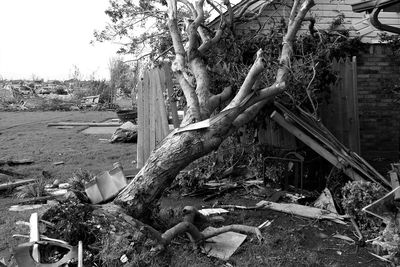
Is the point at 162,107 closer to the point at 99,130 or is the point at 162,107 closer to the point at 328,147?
the point at 328,147

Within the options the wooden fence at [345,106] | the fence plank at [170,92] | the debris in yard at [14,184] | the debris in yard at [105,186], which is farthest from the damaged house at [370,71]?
the debris in yard at [14,184]

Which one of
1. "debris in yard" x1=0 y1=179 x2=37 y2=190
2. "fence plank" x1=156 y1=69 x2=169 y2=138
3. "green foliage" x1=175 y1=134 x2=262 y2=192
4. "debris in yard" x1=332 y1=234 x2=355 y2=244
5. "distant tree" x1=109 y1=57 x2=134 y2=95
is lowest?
"debris in yard" x1=332 y1=234 x2=355 y2=244

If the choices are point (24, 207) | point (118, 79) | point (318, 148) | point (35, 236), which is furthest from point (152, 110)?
point (118, 79)

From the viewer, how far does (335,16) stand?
333 inches

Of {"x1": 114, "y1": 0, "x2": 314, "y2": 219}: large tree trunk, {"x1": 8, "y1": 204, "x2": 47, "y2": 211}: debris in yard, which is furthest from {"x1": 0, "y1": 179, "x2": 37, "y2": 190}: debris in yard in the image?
{"x1": 114, "y1": 0, "x2": 314, "y2": 219}: large tree trunk

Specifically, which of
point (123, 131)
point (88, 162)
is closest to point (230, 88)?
point (88, 162)

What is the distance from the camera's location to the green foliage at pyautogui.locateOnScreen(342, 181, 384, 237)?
13.4 feet

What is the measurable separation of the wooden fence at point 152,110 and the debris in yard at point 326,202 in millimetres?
3058

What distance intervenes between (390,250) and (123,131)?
9.38 m

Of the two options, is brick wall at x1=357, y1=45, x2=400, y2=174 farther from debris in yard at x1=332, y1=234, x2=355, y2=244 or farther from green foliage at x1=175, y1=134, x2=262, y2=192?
debris in yard at x1=332, y1=234, x2=355, y2=244

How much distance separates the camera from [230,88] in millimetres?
6047

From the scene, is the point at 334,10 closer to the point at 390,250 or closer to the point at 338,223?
the point at 338,223

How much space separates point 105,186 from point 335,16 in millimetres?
6653

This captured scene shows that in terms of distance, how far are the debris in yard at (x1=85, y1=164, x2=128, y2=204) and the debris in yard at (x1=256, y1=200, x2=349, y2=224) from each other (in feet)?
6.17
